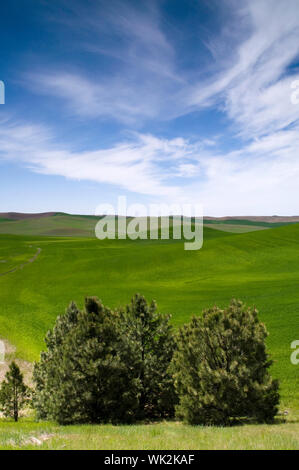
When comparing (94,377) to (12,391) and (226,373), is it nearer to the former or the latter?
(226,373)

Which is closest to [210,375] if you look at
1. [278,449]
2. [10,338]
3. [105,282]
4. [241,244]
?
[278,449]

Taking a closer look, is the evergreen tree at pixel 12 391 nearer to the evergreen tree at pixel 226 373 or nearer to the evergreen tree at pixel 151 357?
the evergreen tree at pixel 151 357

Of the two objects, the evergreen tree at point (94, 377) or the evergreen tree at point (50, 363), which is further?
the evergreen tree at point (50, 363)

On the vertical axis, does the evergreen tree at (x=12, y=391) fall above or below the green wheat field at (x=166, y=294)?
below

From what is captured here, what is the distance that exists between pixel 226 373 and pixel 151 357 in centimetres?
940

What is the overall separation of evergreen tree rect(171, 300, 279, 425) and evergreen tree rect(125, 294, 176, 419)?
393 cm

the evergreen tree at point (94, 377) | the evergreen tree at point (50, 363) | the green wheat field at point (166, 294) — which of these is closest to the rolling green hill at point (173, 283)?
the green wheat field at point (166, 294)

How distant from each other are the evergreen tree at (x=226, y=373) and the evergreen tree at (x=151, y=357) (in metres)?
3.93

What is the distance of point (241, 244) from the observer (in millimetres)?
117188

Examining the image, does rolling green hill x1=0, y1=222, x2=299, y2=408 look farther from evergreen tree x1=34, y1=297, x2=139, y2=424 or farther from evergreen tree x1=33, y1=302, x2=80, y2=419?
evergreen tree x1=34, y1=297, x2=139, y2=424

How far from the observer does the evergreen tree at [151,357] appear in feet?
96.7

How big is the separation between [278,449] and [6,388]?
2706 centimetres

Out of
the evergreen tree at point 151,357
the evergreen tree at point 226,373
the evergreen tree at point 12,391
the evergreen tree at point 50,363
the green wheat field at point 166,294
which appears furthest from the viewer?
the evergreen tree at point 12,391

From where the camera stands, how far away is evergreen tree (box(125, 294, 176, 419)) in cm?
2948
